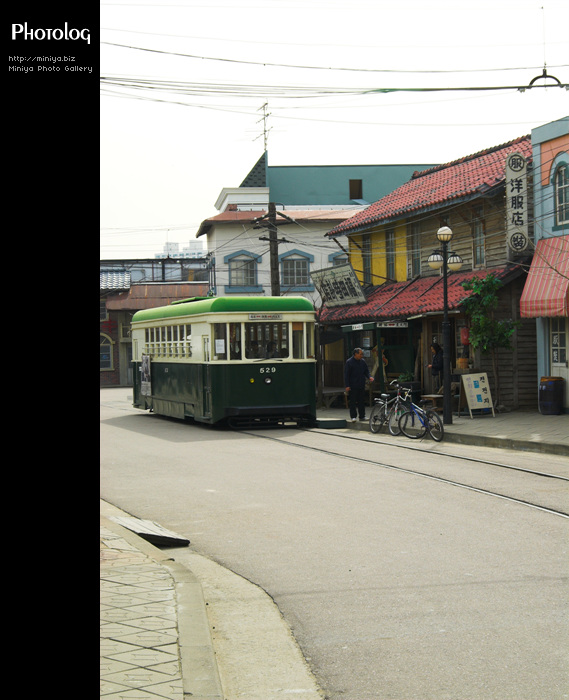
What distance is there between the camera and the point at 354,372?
72.4 ft

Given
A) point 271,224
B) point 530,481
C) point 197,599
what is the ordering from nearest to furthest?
1. point 197,599
2. point 530,481
3. point 271,224

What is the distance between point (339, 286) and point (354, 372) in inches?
360

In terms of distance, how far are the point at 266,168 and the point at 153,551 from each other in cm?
4867

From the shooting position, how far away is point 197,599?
6379 millimetres

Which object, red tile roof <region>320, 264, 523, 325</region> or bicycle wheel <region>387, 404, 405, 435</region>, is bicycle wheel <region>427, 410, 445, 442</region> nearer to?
bicycle wheel <region>387, 404, 405, 435</region>

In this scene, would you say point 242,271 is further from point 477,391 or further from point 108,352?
point 477,391

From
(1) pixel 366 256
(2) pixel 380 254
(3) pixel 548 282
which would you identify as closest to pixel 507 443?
(3) pixel 548 282

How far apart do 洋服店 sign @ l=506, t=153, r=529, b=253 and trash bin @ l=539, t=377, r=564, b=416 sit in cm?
329

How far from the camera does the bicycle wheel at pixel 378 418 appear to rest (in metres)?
20.1

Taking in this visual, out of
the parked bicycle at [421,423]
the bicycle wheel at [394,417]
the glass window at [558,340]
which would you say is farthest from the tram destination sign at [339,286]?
the parked bicycle at [421,423]

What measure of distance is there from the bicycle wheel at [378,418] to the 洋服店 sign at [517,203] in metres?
5.48

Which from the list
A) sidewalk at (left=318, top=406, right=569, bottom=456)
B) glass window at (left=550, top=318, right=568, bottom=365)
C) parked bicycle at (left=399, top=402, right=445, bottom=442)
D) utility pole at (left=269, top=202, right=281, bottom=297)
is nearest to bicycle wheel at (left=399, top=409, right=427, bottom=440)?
parked bicycle at (left=399, top=402, right=445, bottom=442)
